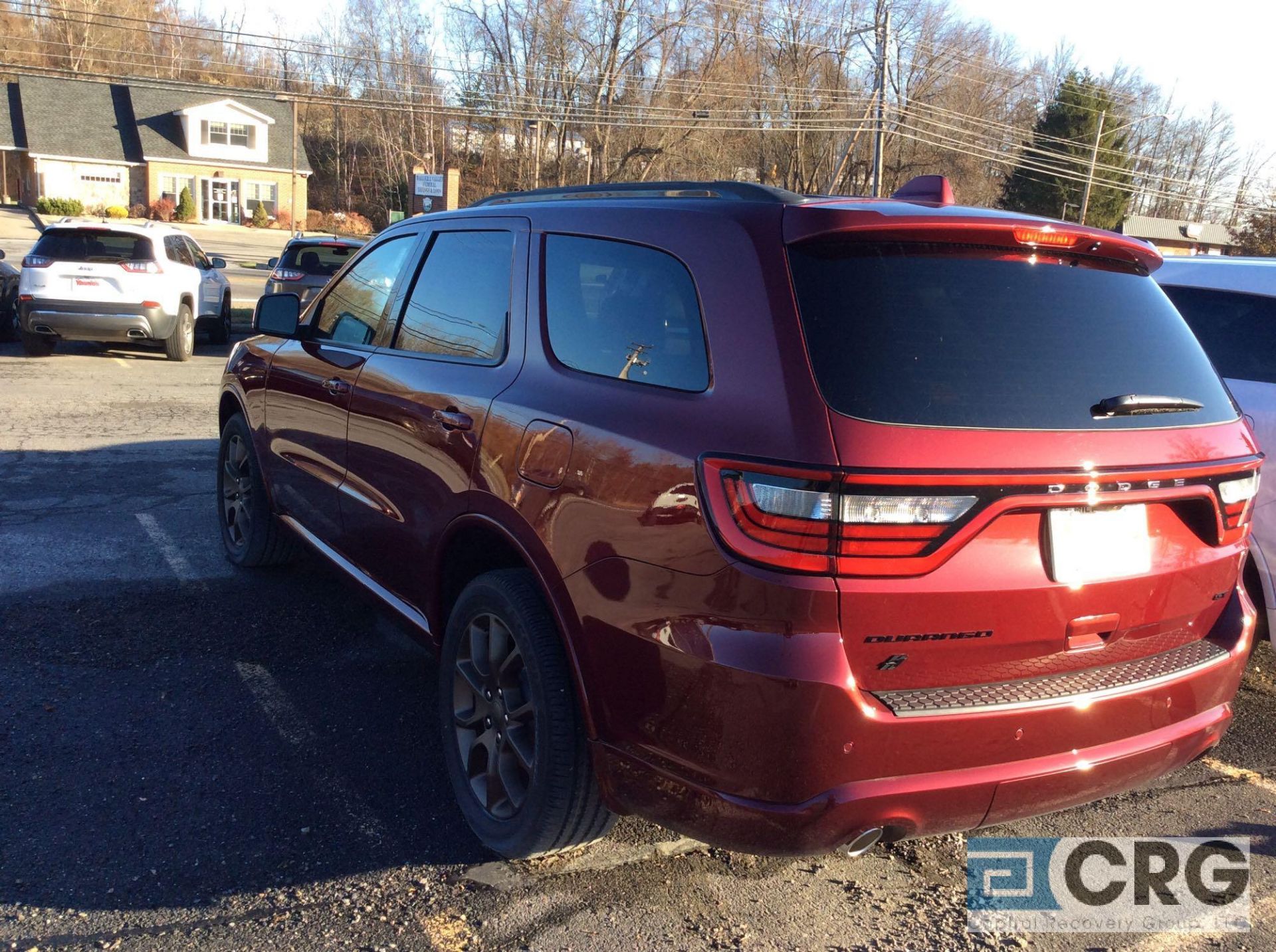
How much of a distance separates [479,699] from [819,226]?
173 centimetres

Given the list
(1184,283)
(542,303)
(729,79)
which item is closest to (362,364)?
(542,303)

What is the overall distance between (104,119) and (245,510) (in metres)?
63.0

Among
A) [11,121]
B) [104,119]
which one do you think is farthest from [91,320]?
[11,121]

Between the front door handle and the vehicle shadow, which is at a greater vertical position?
the front door handle

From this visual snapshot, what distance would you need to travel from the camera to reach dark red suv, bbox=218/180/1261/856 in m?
2.22

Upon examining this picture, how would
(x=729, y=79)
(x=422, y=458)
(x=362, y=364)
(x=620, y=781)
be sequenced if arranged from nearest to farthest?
(x=620, y=781) < (x=422, y=458) < (x=362, y=364) < (x=729, y=79)

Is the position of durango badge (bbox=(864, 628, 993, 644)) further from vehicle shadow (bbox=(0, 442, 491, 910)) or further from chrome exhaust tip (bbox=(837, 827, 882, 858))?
vehicle shadow (bbox=(0, 442, 491, 910))

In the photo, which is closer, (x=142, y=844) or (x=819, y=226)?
(x=819, y=226)

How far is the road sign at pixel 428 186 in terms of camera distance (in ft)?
129

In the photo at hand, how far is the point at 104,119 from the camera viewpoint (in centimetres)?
5800

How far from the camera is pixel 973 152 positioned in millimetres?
52625

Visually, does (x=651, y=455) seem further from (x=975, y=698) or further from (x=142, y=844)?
(x=142, y=844)

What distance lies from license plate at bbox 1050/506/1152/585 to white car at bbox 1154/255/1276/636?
1719 millimetres

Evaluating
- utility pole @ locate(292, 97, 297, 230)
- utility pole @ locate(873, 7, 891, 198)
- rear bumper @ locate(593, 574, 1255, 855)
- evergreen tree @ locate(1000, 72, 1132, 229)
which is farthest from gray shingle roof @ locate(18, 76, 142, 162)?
rear bumper @ locate(593, 574, 1255, 855)
